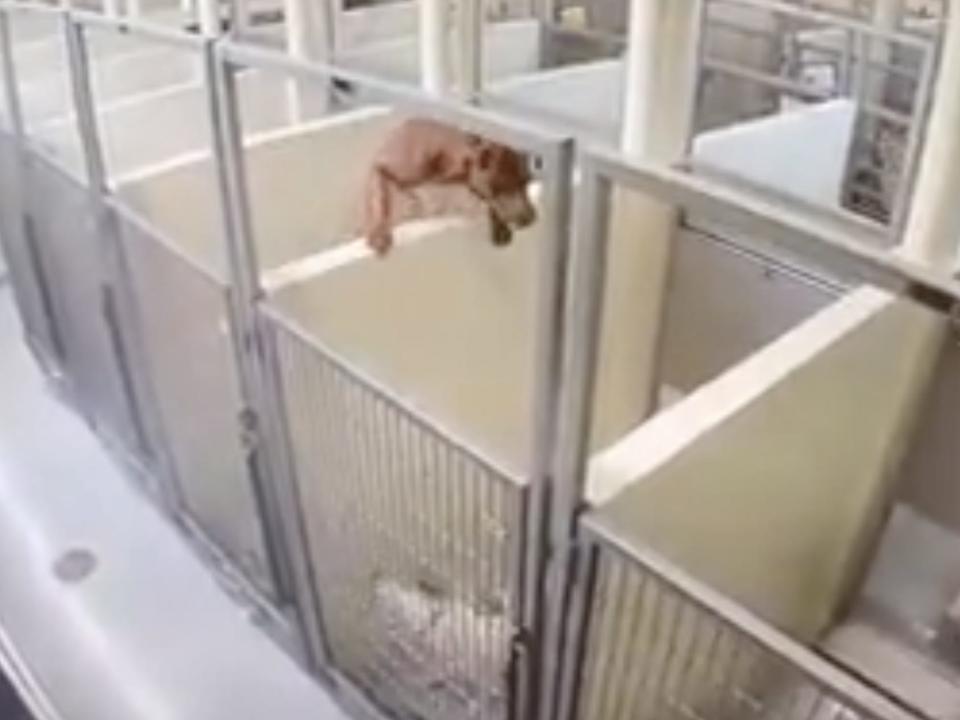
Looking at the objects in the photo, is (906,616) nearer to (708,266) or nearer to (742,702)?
(708,266)

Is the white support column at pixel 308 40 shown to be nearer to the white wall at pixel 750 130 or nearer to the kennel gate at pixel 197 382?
the white wall at pixel 750 130

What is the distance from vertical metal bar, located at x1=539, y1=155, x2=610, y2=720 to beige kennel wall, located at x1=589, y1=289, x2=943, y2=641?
5cm

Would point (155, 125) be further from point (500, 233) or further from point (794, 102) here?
point (794, 102)

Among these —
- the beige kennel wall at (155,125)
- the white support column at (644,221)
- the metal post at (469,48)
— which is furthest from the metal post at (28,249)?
the white support column at (644,221)

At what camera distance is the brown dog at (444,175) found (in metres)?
1.73

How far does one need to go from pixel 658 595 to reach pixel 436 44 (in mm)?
1386

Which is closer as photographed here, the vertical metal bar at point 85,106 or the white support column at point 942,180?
the white support column at point 942,180

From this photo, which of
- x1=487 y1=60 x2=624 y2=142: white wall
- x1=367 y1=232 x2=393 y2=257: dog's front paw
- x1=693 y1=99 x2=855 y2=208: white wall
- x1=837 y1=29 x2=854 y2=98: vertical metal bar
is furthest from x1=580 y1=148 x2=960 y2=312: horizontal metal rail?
x1=837 y1=29 x2=854 y2=98: vertical metal bar

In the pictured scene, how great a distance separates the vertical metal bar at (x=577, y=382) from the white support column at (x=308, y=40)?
144cm

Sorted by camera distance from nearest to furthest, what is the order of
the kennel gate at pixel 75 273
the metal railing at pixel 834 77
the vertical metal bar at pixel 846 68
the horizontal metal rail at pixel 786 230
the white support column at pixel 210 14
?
the horizontal metal rail at pixel 786 230 → the kennel gate at pixel 75 273 → the metal railing at pixel 834 77 → the white support column at pixel 210 14 → the vertical metal bar at pixel 846 68

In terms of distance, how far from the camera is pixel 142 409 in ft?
6.75

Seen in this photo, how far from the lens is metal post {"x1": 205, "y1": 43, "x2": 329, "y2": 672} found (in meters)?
1.39

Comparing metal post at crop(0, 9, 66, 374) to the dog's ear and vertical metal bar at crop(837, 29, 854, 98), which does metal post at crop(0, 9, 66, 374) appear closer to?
the dog's ear

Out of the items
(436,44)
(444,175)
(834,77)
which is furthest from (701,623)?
(834,77)
